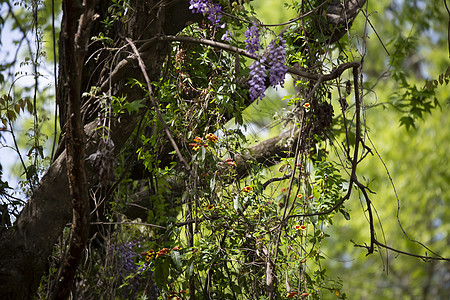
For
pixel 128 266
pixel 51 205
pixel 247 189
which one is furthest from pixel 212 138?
pixel 128 266

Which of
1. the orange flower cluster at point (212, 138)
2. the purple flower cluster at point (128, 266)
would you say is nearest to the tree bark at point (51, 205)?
the orange flower cluster at point (212, 138)

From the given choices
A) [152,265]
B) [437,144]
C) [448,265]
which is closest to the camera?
[152,265]

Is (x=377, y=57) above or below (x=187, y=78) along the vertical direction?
above

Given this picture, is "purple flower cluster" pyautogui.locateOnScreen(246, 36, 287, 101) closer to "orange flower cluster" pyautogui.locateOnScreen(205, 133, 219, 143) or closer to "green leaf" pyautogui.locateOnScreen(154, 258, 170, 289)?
"orange flower cluster" pyautogui.locateOnScreen(205, 133, 219, 143)

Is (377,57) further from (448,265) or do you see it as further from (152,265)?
(152,265)

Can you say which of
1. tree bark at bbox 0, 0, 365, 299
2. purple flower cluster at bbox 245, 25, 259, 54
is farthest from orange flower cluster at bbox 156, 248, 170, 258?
purple flower cluster at bbox 245, 25, 259, 54

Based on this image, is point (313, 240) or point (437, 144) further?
point (437, 144)

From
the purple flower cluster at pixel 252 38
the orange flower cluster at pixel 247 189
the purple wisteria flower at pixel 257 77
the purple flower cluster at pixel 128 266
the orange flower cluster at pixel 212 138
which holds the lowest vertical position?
the purple flower cluster at pixel 128 266

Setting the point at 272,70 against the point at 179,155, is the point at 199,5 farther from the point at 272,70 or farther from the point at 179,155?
the point at 179,155

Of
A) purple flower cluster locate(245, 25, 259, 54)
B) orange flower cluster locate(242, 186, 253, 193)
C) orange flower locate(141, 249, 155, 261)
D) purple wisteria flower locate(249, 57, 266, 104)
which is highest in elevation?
purple flower cluster locate(245, 25, 259, 54)

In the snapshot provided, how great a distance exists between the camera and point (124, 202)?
261 cm

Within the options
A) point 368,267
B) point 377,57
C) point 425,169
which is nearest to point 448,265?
point 368,267

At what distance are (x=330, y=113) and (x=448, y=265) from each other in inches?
217

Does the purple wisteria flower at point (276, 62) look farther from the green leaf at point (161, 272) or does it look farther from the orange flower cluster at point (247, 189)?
the green leaf at point (161, 272)
